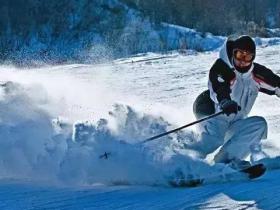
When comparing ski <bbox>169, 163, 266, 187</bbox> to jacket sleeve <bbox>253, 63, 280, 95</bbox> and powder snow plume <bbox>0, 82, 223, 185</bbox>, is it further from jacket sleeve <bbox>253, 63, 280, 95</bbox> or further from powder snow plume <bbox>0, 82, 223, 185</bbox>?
jacket sleeve <bbox>253, 63, 280, 95</bbox>

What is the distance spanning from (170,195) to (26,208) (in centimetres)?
94

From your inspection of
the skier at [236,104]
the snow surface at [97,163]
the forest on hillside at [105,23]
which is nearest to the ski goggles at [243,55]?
the skier at [236,104]

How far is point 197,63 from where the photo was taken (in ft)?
51.9

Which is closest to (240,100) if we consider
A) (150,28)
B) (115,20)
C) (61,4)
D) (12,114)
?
(12,114)

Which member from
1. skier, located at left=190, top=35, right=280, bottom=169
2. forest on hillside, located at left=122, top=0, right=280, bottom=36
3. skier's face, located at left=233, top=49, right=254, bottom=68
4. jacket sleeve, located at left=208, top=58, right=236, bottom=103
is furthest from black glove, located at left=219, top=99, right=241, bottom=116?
forest on hillside, located at left=122, top=0, right=280, bottom=36

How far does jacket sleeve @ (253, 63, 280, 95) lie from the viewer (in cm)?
491

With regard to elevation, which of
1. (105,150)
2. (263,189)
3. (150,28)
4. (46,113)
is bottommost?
(263,189)

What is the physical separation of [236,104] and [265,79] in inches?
25.1

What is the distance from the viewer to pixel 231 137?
4.63 metres

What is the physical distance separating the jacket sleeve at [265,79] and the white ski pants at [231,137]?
38 centimetres

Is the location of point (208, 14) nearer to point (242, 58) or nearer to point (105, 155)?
point (242, 58)

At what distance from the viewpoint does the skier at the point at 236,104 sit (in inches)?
179

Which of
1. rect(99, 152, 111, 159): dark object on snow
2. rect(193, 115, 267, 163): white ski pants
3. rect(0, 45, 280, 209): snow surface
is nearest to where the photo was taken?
rect(0, 45, 280, 209): snow surface

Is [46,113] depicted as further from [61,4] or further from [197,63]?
[61,4]
